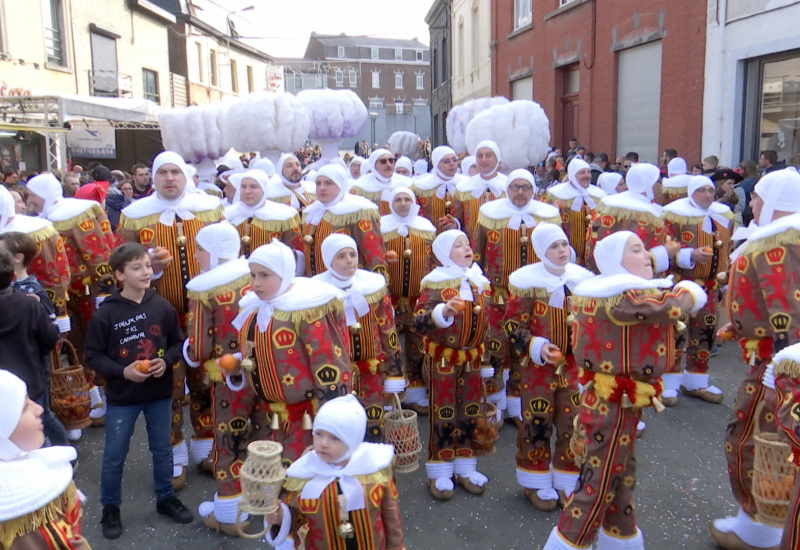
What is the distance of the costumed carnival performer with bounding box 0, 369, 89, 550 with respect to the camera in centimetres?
202

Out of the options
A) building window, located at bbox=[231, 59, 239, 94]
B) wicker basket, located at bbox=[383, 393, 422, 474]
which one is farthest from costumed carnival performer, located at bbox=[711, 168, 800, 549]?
building window, located at bbox=[231, 59, 239, 94]

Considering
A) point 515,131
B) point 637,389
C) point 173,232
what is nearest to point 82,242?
point 173,232

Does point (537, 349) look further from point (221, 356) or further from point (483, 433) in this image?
point (221, 356)

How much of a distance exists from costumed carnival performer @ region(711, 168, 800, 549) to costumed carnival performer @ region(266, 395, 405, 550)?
2137 millimetres

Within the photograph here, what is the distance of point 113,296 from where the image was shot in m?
4.06

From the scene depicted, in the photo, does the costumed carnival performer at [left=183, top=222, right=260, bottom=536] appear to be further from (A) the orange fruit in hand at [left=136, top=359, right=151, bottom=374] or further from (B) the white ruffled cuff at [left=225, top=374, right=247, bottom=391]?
(A) the orange fruit in hand at [left=136, top=359, right=151, bottom=374]

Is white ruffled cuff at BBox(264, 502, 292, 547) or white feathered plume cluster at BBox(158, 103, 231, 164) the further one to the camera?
white feathered plume cluster at BBox(158, 103, 231, 164)

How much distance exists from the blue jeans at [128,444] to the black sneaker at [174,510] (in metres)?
0.04

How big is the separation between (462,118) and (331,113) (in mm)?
3984

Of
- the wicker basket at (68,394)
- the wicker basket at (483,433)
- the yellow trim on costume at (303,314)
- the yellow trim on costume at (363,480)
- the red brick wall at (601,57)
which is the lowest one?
the wicker basket at (483,433)

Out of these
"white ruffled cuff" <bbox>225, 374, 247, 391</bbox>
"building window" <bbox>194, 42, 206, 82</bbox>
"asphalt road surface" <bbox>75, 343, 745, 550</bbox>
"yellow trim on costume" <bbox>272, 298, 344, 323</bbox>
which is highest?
"building window" <bbox>194, 42, 206, 82</bbox>

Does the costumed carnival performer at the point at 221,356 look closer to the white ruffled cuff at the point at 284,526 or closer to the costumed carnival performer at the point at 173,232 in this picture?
the costumed carnival performer at the point at 173,232

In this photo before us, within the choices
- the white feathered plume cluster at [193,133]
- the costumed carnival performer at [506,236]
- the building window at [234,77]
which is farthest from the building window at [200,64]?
the costumed carnival performer at [506,236]

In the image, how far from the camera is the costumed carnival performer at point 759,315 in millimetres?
3545
